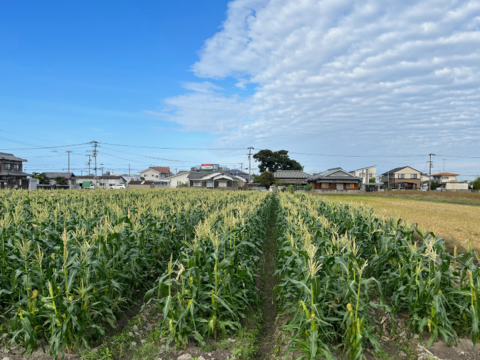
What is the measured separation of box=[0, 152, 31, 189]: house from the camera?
44656 millimetres

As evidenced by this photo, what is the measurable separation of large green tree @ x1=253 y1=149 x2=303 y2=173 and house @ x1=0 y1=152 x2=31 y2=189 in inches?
2019

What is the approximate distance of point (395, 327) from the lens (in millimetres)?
4211

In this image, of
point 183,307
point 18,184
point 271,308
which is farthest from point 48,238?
point 18,184

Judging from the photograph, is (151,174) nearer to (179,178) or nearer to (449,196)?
(179,178)

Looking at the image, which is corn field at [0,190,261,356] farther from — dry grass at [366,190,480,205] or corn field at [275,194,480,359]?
dry grass at [366,190,480,205]

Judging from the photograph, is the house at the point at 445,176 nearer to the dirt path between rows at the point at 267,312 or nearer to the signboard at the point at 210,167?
the signboard at the point at 210,167

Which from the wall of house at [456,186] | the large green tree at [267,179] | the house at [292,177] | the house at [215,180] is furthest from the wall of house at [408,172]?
the house at [215,180]

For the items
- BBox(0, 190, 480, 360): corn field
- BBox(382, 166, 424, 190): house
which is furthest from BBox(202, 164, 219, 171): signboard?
BBox(0, 190, 480, 360): corn field

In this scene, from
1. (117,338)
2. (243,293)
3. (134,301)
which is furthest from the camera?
(134,301)

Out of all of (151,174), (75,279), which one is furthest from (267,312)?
(151,174)

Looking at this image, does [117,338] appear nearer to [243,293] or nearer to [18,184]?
[243,293]

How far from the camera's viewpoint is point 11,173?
45.6 meters

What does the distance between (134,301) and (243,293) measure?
78.3 inches

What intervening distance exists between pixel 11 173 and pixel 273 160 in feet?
184
